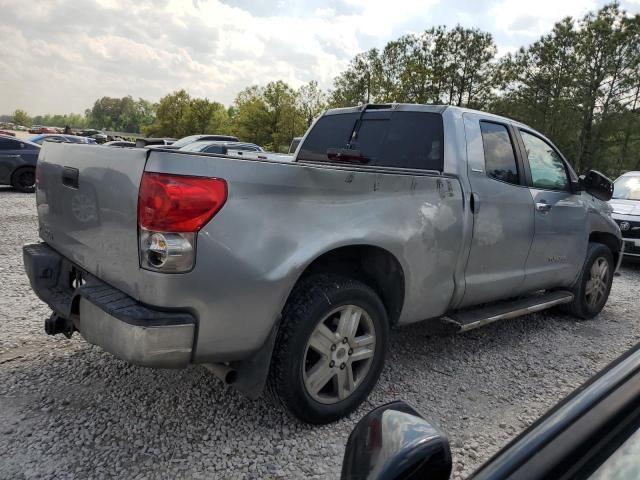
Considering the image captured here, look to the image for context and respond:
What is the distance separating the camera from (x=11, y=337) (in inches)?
144

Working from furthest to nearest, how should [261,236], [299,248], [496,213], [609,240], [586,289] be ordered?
[609,240] < [586,289] < [496,213] < [299,248] < [261,236]

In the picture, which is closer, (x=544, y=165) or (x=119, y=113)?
(x=544, y=165)

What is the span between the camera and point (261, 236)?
2.23 metres

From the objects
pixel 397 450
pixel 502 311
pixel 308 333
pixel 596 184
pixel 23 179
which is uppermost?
pixel 596 184

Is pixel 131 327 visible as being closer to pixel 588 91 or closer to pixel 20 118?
pixel 588 91

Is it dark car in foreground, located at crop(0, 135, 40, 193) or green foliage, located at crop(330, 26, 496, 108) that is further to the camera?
green foliage, located at crop(330, 26, 496, 108)

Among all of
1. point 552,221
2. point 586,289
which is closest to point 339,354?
point 552,221

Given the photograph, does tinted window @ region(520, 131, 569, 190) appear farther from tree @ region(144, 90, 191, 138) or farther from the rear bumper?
tree @ region(144, 90, 191, 138)

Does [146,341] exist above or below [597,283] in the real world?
above

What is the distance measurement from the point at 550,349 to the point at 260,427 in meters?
2.78

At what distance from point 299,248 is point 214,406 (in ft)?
3.99

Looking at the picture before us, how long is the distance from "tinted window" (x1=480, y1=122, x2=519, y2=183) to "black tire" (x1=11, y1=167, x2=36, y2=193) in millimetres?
13074

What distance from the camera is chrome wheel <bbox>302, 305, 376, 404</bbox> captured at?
2617mm

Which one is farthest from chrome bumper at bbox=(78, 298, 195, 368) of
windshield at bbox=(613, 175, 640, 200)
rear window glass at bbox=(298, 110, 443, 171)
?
windshield at bbox=(613, 175, 640, 200)
